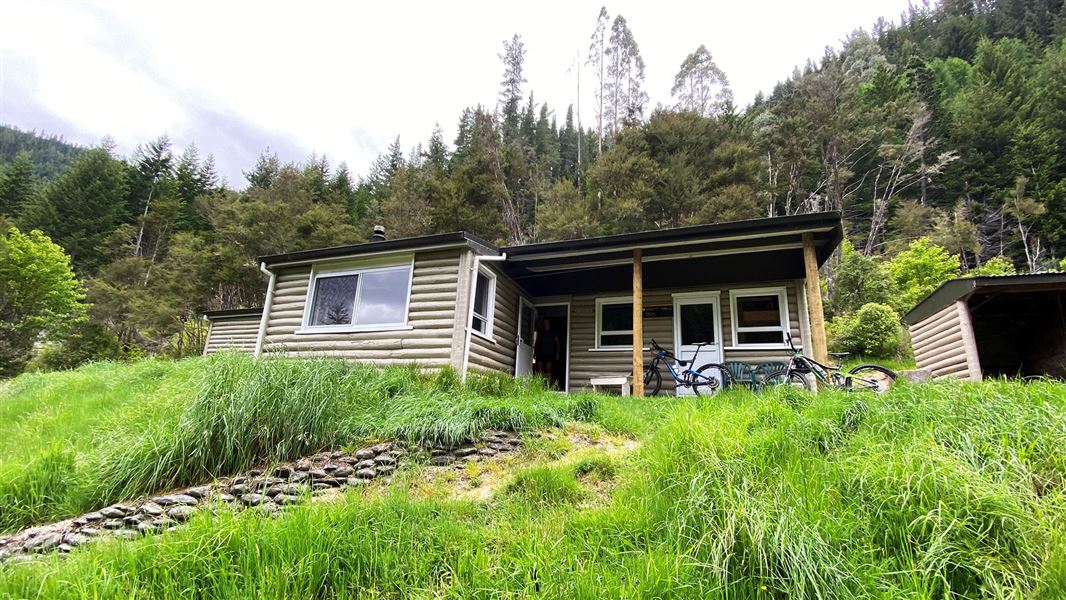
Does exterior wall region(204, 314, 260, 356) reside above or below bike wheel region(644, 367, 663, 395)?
above

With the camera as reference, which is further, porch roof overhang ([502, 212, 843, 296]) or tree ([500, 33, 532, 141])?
tree ([500, 33, 532, 141])

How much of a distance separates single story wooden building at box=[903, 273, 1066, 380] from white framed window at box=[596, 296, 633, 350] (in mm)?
5553

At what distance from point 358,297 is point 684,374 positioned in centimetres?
671

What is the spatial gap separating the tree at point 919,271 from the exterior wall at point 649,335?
9893 mm

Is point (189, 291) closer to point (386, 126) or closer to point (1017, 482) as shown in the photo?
point (386, 126)

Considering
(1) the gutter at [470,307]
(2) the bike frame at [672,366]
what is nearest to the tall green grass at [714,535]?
(1) the gutter at [470,307]

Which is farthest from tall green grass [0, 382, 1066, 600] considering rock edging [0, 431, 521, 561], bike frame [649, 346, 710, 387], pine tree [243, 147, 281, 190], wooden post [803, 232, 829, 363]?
pine tree [243, 147, 281, 190]

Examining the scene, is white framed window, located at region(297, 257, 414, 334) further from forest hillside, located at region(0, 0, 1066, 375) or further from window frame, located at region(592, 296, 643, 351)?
forest hillside, located at region(0, 0, 1066, 375)

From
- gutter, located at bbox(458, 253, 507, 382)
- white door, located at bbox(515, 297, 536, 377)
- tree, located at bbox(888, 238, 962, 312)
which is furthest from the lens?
tree, located at bbox(888, 238, 962, 312)

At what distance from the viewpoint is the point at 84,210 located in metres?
28.1

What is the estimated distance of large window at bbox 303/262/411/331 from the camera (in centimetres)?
830

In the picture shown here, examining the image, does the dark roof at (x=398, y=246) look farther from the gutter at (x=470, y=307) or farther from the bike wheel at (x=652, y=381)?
the bike wheel at (x=652, y=381)

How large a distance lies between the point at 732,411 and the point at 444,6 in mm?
14074

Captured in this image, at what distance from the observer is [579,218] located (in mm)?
20734
